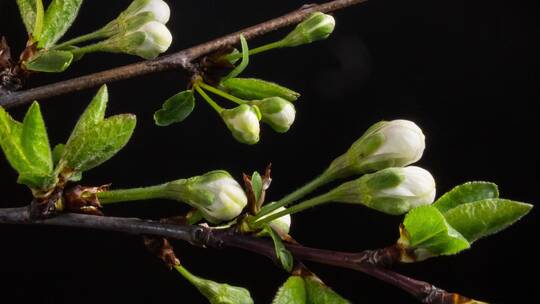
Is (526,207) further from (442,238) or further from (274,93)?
(274,93)

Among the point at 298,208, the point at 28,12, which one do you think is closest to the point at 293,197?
the point at 298,208

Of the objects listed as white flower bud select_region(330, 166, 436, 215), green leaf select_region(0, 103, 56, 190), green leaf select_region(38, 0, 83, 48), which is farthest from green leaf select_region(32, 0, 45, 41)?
white flower bud select_region(330, 166, 436, 215)

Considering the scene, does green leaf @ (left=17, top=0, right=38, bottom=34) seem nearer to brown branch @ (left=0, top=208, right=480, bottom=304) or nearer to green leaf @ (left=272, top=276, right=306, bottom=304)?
brown branch @ (left=0, top=208, right=480, bottom=304)

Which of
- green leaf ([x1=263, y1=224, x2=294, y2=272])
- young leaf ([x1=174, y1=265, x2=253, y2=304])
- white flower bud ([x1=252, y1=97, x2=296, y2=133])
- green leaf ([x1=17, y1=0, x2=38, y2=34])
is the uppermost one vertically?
green leaf ([x1=17, y1=0, x2=38, y2=34])

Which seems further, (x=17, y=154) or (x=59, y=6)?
(x=59, y=6)

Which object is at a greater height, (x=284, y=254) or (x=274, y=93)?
(x=274, y=93)

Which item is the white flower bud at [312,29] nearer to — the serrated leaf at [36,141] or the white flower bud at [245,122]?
the white flower bud at [245,122]

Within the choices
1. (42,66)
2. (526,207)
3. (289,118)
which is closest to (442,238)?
(526,207)
